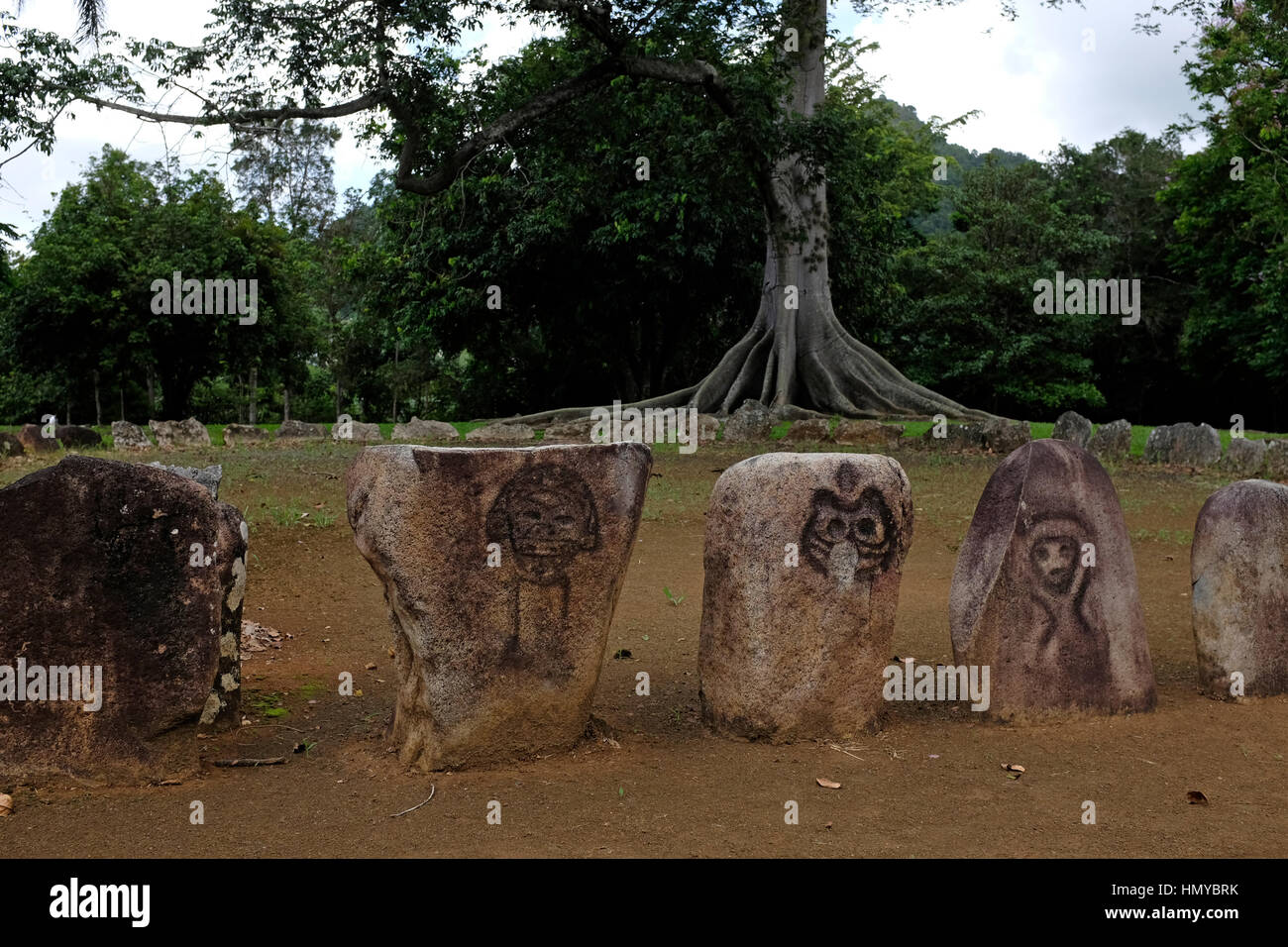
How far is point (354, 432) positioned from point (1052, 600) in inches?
682

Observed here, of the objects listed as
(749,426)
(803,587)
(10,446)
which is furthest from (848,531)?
(10,446)

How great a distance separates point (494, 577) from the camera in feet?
16.4

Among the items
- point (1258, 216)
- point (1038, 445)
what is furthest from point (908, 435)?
point (1038, 445)

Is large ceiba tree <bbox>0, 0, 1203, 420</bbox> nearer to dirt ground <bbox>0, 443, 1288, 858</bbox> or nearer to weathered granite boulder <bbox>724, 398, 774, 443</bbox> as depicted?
weathered granite boulder <bbox>724, 398, 774, 443</bbox>

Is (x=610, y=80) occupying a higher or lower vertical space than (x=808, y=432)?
higher

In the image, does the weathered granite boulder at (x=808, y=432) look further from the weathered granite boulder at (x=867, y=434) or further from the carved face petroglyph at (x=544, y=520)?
the carved face petroglyph at (x=544, y=520)

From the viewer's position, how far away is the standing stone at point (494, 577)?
16.1ft

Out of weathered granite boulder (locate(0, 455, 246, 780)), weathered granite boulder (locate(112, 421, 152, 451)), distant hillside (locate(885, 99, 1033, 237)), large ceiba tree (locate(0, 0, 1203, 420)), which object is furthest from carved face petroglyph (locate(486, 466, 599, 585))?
distant hillside (locate(885, 99, 1033, 237))

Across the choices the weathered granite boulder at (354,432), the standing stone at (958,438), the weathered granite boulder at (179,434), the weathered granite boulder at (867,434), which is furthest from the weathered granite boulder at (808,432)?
the weathered granite boulder at (179,434)

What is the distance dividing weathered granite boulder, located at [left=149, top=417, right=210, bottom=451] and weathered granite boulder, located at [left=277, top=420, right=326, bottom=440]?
4.44 ft

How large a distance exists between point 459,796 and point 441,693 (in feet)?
1.54

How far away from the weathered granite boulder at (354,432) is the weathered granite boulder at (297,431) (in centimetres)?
31

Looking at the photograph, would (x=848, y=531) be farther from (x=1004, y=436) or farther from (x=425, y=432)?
Result: (x=425, y=432)

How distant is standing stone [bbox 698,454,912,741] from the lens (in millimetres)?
5332
